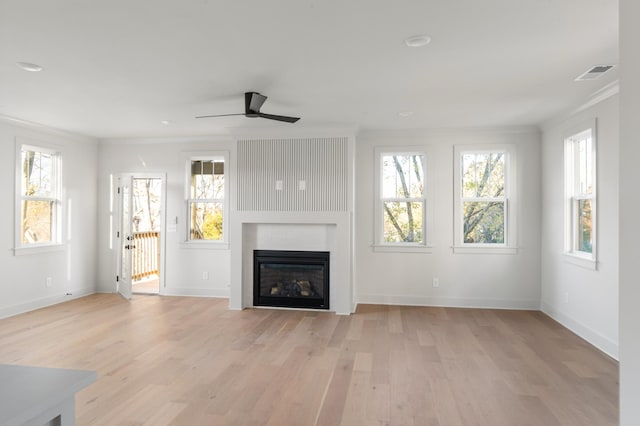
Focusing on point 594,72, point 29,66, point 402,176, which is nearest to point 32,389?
point 29,66

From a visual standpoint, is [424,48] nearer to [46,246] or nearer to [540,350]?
[540,350]

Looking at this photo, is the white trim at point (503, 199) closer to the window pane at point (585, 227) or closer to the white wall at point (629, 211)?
the window pane at point (585, 227)

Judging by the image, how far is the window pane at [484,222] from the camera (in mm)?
5836

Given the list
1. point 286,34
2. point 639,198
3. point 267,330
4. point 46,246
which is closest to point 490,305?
point 267,330

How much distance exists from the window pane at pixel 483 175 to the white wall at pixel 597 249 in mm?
578

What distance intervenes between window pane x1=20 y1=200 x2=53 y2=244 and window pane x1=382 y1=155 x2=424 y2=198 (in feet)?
16.7

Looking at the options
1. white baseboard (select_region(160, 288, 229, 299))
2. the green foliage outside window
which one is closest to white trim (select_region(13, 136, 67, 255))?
white baseboard (select_region(160, 288, 229, 299))

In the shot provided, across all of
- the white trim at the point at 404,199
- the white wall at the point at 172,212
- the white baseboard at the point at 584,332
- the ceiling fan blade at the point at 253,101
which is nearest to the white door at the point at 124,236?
the white wall at the point at 172,212

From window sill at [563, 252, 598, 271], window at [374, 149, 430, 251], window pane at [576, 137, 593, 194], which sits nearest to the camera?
window sill at [563, 252, 598, 271]

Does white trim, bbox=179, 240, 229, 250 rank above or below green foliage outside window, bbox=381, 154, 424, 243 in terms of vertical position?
below

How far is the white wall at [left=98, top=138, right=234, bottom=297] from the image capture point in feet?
21.4

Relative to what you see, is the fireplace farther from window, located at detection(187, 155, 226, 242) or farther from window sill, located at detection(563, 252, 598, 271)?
window sill, located at detection(563, 252, 598, 271)

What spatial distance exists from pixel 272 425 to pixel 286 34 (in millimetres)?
2629

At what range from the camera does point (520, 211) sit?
224 inches
